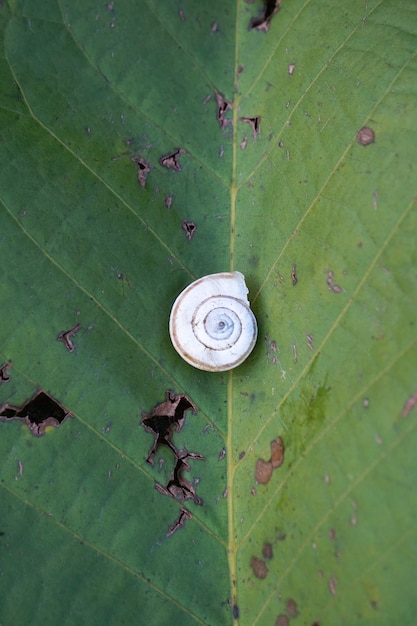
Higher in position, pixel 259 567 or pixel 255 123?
pixel 255 123

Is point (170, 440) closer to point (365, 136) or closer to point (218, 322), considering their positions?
point (218, 322)

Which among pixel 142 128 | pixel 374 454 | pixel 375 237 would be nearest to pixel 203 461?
pixel 374 454

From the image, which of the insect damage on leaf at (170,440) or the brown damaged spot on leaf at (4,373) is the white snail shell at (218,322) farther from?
the brown damaged spot on leaf at (4,373)

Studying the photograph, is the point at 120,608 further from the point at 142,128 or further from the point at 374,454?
the point at 142,128

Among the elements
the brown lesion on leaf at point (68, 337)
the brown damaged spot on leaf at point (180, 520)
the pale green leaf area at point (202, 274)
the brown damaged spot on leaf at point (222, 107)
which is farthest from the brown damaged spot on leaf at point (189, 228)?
the brown damaged spot on leaf at point (180, 520)

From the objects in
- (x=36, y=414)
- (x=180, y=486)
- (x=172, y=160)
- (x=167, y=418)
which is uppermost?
(x=172, y=160)

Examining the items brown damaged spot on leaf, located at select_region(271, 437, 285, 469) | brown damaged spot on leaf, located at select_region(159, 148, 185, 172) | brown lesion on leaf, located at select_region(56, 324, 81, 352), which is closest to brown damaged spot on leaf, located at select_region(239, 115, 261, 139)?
brown damaged spot on leaf, located at select_region(159, 148, 185, 172)

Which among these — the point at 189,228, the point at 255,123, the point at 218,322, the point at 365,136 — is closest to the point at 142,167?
the point at 189,228
